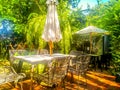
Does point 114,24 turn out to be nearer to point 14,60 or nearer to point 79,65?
point 79,65

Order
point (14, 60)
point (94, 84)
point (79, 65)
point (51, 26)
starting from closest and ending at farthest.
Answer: point (79, 65), point (51, 26), point (94, 84), point (14, 60)

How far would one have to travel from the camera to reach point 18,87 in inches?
218

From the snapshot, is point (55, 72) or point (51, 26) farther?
point (51, 26)

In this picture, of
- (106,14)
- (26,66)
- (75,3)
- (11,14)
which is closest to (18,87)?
(26,66)

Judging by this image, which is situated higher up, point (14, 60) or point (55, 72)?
point (14, 60)

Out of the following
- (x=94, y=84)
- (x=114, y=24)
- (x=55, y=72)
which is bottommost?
(x=94, y=84)

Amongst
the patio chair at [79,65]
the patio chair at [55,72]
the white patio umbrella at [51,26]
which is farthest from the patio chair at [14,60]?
the patio chair at [79,65]

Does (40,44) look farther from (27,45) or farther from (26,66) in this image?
(26,66)

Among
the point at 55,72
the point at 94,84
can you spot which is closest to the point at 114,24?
the point at 94,84

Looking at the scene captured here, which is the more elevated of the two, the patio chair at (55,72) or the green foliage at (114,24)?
the green foliage at (114,24)

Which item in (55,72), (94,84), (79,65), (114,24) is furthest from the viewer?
(114,24)

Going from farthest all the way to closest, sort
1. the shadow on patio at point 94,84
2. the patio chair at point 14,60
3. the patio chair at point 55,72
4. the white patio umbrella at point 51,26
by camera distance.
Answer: the patio chair at point 14,60 < the white patio umbrella at point 51,26 < the shadow on patio at point 94,84 < the patio chair at point 55,72

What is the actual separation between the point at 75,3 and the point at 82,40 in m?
3.73

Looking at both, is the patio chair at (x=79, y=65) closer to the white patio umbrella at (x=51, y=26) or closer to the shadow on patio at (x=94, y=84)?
the shadow on patio at (x=94, y=84)
